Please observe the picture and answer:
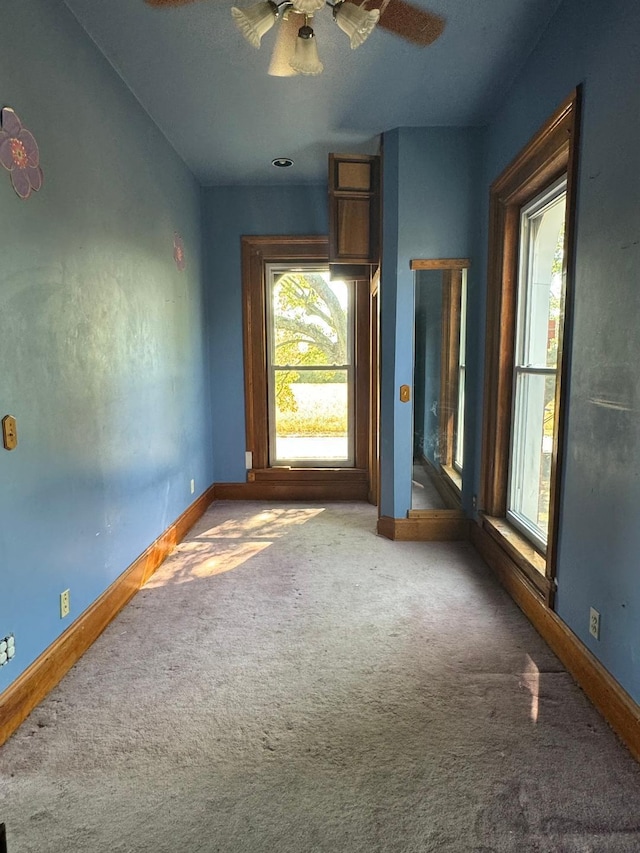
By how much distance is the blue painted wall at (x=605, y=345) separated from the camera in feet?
5.33

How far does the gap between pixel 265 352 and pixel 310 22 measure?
9.10ft

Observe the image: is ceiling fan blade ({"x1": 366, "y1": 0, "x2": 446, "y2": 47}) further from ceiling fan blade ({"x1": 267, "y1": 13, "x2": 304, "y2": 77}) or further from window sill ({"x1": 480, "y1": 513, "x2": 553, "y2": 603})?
window sill ({"x1": 480, "y1": 513, "x2": 553, "y2": 603})

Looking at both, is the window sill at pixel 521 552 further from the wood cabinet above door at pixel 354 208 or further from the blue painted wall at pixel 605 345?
the wood cabinet above door at pixel 354 208

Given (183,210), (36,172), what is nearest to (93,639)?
(36,172)

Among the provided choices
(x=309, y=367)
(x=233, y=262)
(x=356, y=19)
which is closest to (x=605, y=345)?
(x=356, y=19)

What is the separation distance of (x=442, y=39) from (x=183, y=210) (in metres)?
2.13

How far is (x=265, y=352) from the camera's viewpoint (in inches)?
176

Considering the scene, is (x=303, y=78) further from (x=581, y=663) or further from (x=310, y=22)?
(x=581, y=663)

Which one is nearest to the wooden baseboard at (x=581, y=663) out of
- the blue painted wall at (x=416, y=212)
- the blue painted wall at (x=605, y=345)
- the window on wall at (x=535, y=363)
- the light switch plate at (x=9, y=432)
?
the blue painted wall at (x=605, y=345)

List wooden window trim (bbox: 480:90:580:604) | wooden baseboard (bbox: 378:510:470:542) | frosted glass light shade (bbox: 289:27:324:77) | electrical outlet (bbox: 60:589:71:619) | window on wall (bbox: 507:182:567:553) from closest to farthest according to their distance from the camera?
frosted glass light shade (bbox: 289:27:324:77) → electrical outlet (bbox: 60:589:71:619) → wooden window trim (bbox: 480:90:580:604) → window on wall (bbox: 507:182:567:553) → wooden baseboard (bbox: 378:510:470:542)

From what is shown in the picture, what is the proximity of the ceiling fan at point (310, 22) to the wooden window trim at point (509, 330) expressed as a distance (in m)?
Answer: 0.69

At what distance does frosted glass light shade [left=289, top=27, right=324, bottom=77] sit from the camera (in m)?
1.86

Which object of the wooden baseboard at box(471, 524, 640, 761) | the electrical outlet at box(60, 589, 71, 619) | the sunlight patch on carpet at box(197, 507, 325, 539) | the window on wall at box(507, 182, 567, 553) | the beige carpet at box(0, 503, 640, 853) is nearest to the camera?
the beige carpet at box(0, 503, 640, 853)

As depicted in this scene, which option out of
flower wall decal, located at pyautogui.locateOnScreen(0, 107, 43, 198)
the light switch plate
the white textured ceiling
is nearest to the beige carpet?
the light switch plate
